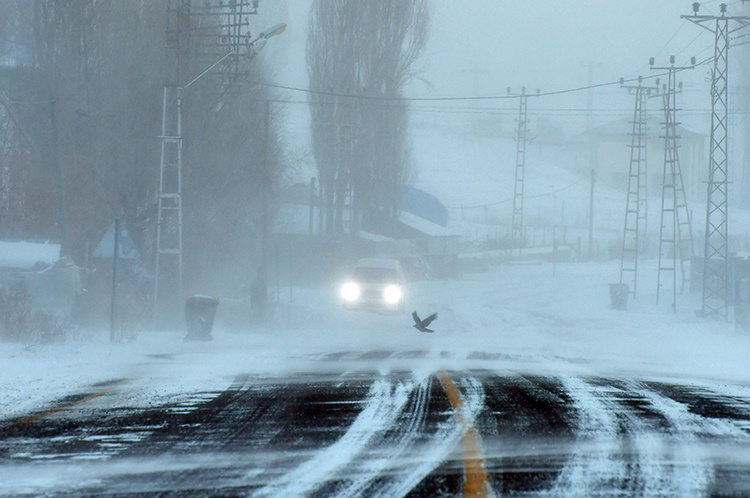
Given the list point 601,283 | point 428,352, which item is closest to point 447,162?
point 601,283

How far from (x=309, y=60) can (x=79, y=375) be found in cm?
3970

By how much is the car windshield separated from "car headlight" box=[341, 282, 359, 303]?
1.18ft

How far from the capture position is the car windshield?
30391mm

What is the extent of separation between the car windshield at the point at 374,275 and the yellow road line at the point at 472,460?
852 inches

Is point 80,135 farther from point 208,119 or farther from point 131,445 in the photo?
point 131,445

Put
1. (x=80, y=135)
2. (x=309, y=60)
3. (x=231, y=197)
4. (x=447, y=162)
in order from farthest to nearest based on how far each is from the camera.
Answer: (x=447, y=162)
(x=309, y=60)
(x=231, y=197)
(x=80, y=135)

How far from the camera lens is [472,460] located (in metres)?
5.98

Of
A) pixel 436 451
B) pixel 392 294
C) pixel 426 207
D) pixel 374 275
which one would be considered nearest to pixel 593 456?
pixel 436 451

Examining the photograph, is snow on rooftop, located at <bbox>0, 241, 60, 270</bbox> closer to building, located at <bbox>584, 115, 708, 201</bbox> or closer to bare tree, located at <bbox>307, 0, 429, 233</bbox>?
bare tree, located at <bbox>307, 0, 429, 233</bbox>

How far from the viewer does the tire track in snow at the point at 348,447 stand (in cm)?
526

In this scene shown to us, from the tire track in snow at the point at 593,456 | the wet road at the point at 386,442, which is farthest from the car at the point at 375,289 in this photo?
the tire track in snow at the point at 593,456

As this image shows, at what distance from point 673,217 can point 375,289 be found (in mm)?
27364

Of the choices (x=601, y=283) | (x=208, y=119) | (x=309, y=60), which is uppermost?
(x=309, y=60)

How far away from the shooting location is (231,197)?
33406 mm
